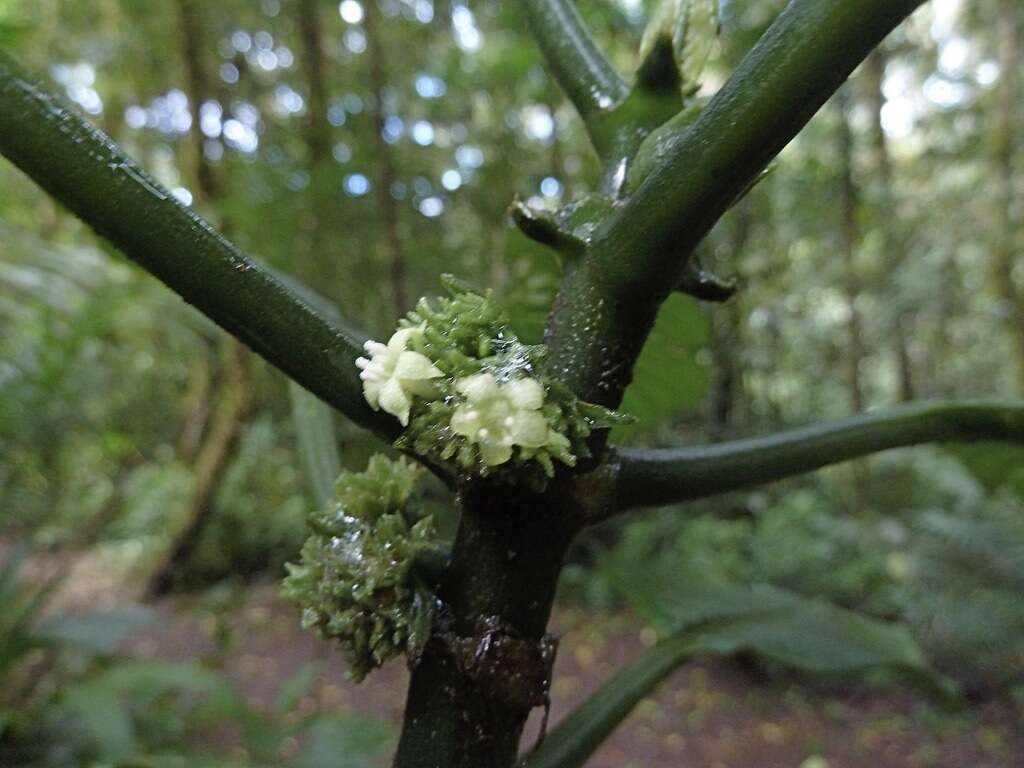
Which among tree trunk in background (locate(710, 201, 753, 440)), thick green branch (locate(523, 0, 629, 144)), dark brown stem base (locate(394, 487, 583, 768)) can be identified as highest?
tree trunk in background (locate(710, 201, 753, 440))

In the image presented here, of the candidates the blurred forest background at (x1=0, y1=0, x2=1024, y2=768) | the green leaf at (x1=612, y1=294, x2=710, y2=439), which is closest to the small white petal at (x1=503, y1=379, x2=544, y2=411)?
the green leaf at (x1=612, y1=294, x2=710, y2=439)

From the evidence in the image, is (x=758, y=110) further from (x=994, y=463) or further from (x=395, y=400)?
(x=994, y=463)

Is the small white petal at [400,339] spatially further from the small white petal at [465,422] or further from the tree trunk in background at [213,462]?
the tree trunk in background at [213,462]

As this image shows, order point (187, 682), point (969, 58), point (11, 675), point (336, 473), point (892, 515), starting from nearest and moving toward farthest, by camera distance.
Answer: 1. point (336, 473)
2. point (187, 682)
3. point (11, 675)
4. point (892, 515)
5. point (969, 58)

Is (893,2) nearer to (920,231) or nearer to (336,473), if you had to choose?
(336,473)

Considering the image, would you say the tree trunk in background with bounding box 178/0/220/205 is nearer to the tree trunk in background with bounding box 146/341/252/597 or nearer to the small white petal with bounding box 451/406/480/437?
the tree trunk in background with bounding box 146/341/252/597

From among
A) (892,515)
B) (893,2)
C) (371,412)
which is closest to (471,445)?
(371,412)

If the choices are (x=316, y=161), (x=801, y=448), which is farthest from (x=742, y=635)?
(x=316, y=161)
